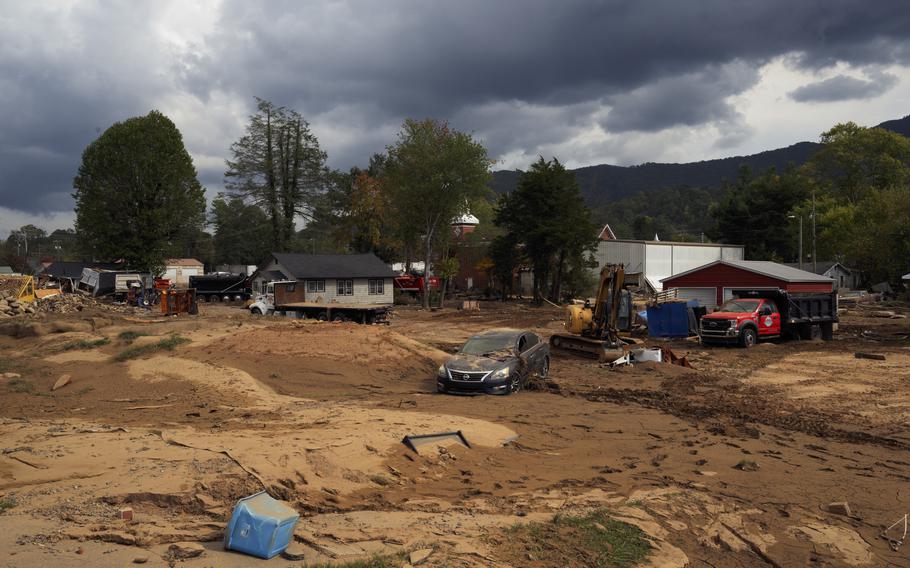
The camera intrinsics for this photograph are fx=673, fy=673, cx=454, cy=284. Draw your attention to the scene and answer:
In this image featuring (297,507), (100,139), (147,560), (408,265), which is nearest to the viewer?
(147,560)

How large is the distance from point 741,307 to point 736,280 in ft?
34.2

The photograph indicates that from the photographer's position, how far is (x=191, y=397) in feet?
51.2

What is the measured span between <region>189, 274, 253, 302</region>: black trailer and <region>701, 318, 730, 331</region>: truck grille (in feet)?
133

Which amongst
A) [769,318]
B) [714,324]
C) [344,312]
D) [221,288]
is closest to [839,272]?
[769,318]

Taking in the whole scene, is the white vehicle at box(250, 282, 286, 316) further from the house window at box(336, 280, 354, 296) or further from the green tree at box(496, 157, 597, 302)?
the green tree at box(496, 157, 597, 302)

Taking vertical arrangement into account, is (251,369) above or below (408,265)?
below

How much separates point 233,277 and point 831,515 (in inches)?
2204

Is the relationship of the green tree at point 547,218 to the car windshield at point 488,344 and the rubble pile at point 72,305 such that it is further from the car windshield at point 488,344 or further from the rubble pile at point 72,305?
the car windshield at point 488,344

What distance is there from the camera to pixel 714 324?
88.2 ft

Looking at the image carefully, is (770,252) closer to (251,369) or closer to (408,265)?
(408,265)

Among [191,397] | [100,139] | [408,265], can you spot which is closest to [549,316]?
[408,265]

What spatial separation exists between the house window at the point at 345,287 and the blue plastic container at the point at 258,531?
151 ft

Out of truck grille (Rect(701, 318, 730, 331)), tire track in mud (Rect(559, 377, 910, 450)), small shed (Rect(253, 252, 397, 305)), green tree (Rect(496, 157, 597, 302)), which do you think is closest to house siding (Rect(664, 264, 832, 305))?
truck grille (Rect(701, 318, 730, 331))

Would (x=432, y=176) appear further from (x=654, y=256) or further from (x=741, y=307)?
(x=741, y=307)
